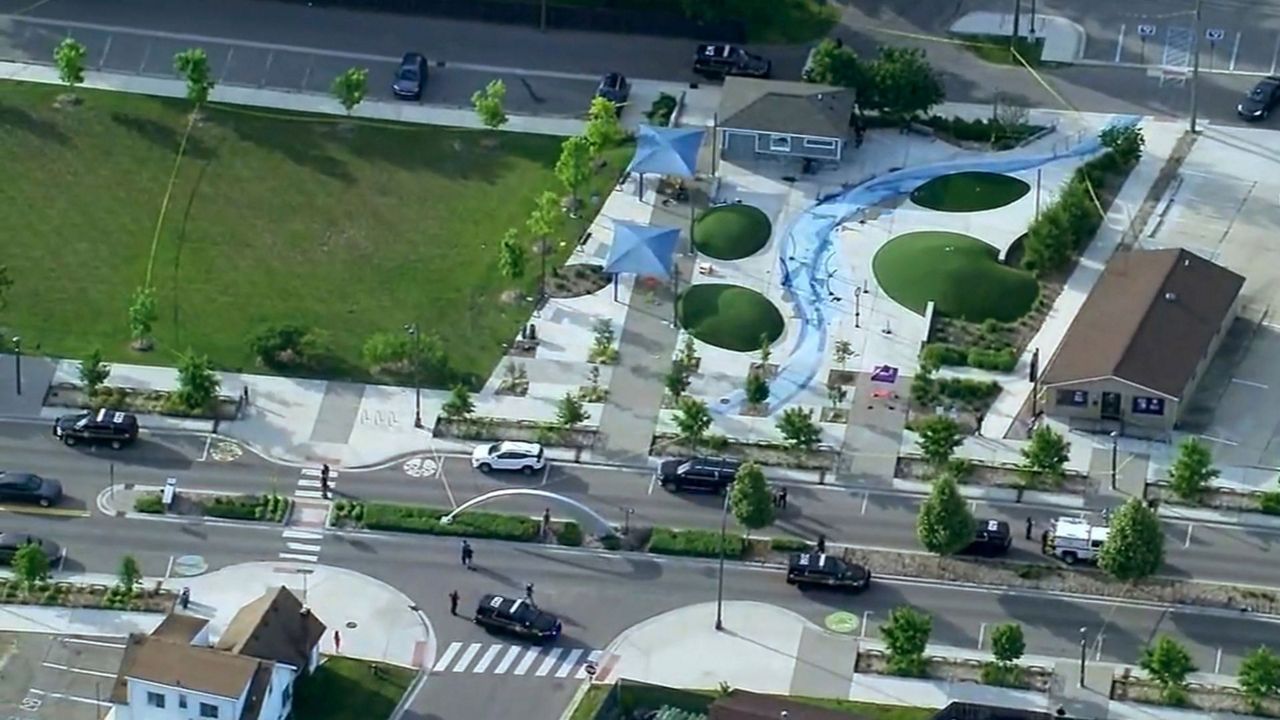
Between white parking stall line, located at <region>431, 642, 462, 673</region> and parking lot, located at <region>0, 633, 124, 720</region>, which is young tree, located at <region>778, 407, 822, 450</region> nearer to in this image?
white parking stall line, located at <region>431, 642, 462, 673</region>

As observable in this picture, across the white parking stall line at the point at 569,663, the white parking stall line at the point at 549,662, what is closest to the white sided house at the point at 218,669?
the white parking stall line at the point at 549,662

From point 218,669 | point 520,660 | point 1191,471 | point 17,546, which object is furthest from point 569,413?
point 1191,471

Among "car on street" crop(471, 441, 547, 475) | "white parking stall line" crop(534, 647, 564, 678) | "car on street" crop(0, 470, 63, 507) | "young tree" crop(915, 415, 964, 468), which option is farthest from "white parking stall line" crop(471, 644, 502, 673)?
"young tree" crop(915, 415, 964, 468)

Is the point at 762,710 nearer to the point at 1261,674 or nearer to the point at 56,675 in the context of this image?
the point at 1261,674

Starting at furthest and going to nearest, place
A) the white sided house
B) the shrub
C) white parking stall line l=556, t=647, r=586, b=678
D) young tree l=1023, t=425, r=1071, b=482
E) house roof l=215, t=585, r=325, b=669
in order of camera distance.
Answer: young tree l=1023, t=425, r=1071, b=482, the shrub, white parking stall line l=556, t=647, r=586, b=678, house roof l=215, t=585, r=325, b=669, the white sided house

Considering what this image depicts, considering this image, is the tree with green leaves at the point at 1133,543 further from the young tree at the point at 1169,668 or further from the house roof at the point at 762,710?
the house roof at the point at 762,710

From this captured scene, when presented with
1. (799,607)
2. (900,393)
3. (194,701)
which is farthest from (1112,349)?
(194,701)
